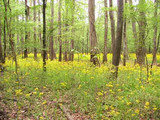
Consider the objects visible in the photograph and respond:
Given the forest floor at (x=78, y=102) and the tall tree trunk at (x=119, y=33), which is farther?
the tall tree trunk at (x=119, y=33)

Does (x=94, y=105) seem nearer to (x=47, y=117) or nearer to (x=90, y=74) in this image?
(x=47, y=117)

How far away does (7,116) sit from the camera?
13.1 ft

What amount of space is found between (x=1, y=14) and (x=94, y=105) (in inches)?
291

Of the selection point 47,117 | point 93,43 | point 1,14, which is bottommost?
point 47,117

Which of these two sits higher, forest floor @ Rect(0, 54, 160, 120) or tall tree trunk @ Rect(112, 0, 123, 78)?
tall tree trunk @ Rect(112, 0, 123, 78)

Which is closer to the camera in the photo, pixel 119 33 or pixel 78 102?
pixel 78 102

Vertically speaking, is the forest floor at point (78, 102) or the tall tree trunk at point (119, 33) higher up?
the tall tree trunk at point (119, 33)

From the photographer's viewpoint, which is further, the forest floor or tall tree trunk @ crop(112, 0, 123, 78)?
tall tree trunk @ crop(112, 0, 123, 78)

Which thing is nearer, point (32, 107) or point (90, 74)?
point (32, 107)

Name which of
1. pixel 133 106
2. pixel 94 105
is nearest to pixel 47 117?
pixel 94 105

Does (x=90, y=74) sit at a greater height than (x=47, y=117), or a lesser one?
greater

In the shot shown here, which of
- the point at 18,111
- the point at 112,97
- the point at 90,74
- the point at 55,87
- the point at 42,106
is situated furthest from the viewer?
the point at 90,74

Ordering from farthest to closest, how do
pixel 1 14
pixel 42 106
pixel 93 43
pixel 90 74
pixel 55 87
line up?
pixel 93 43 → pixel 1 14 → pixel 90 74 → pixel 55 87 → pixel 42 106

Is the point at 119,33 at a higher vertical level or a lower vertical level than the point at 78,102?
higher
